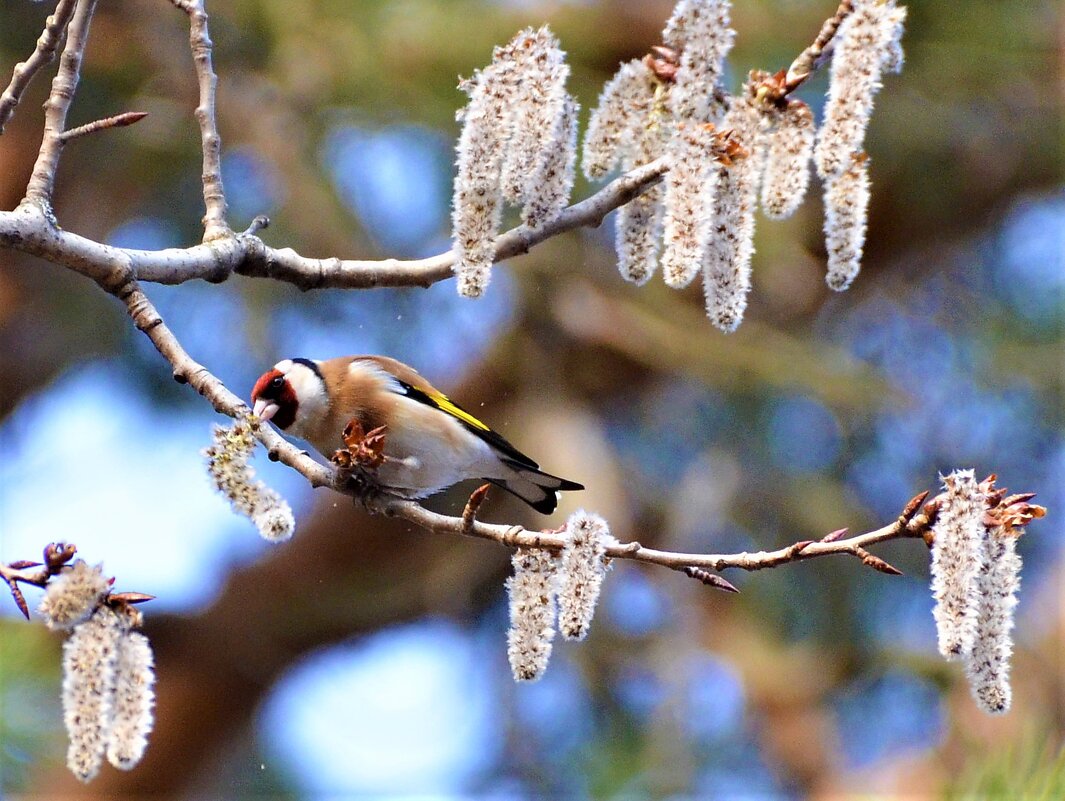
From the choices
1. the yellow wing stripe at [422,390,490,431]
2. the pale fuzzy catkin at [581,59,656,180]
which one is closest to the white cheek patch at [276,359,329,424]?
the yellow wing stripe at [422,390,490,431]

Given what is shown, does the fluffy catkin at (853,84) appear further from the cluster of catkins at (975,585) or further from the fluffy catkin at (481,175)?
the cluster of catkins at (975,585)

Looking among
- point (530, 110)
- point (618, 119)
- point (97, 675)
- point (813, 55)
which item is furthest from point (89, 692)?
point (813, 55)

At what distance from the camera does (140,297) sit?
6.69ft

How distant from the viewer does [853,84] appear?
6.06 feet

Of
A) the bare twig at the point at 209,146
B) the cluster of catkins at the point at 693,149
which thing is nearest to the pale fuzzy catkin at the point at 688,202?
the cluster of catkins at the point at 693,149

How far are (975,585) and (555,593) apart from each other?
51 centimetres

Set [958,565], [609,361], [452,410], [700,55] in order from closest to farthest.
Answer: [958,565], [700,55], [452,410], [609,361]

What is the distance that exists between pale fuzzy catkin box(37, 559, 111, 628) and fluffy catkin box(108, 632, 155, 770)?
64 millimetres

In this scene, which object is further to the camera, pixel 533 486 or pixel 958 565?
pixel 533 486

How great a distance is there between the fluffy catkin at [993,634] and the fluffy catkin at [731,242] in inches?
19.9

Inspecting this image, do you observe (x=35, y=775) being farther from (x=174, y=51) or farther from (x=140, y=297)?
(x=174, y=51)

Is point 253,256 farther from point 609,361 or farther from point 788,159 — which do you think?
point 609,361

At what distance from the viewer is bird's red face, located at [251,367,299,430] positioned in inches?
110

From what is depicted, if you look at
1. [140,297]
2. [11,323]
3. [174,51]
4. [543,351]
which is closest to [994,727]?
[543,351]
